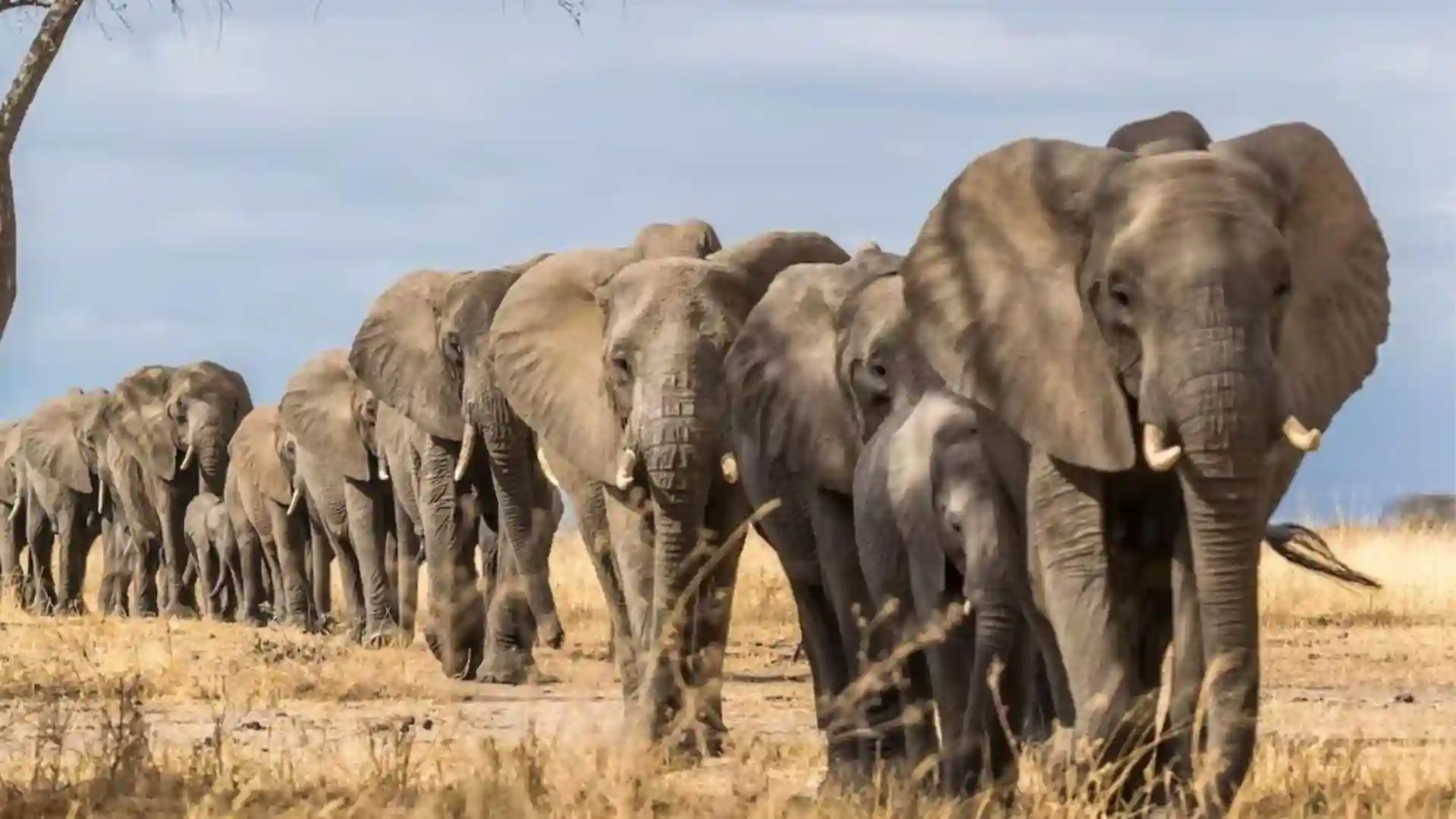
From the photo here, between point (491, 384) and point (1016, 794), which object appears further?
point (491, 384)

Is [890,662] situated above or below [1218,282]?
below

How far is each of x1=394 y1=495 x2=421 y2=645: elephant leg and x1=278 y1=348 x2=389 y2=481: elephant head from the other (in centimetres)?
112

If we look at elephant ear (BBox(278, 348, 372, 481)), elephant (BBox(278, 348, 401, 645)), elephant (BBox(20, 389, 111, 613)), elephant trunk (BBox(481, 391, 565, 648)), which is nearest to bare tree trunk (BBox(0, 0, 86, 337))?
elephant trunk (BBox(481, 391, 565, 648))

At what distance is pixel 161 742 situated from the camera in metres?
11.7

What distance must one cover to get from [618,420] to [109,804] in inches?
163

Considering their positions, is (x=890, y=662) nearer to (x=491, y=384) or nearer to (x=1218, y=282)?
(x=1218, y=282)

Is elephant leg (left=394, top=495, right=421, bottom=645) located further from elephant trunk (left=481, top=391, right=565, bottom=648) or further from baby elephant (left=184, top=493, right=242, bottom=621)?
baby elephant (left=184, top=493, right=242, bottom=621)

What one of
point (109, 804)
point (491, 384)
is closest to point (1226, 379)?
point (109, 804)

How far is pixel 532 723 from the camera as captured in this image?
8.66 meters

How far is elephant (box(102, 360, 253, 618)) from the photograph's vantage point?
98.3 feet

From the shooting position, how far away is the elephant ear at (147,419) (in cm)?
3031

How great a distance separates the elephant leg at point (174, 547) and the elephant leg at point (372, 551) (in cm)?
726

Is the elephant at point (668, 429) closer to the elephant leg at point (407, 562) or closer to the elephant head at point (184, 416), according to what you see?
the elephant leg at point (407, 562)

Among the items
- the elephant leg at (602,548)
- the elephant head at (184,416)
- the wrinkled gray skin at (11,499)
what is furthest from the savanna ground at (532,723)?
the wrinkled gray skin at (11,499)
